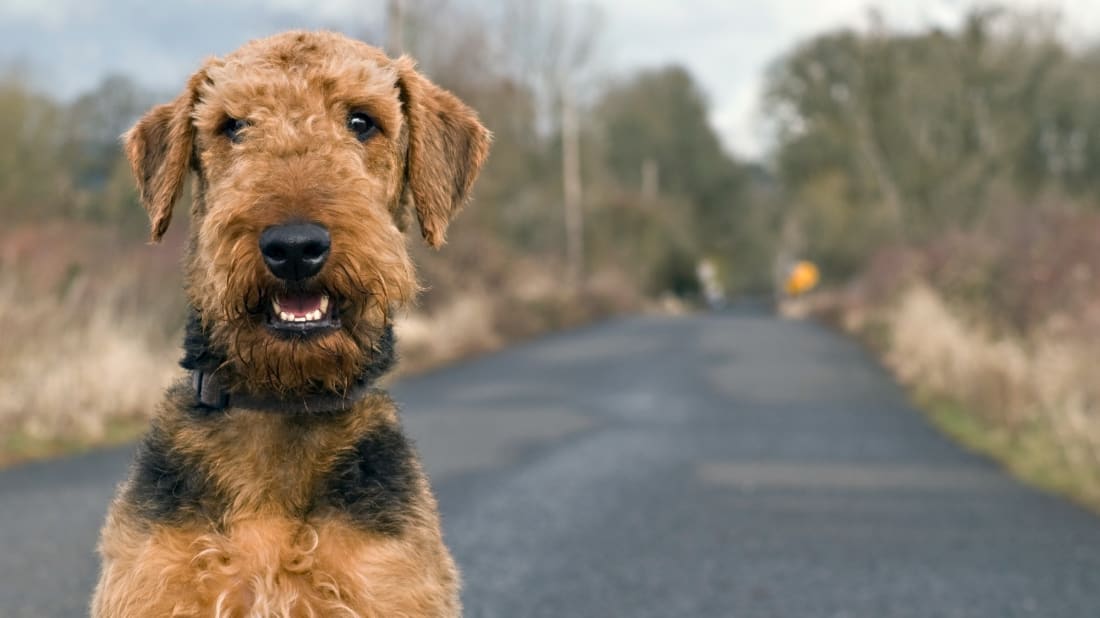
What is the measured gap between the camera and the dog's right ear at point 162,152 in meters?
3.35

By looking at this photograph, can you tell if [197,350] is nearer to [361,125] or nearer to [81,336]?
[361,125]

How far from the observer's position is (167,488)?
2936mm

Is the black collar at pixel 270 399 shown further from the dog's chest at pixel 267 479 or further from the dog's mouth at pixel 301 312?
the dog's mouth at pixel 301 312

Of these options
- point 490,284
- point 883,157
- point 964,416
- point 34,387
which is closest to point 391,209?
point 34,387

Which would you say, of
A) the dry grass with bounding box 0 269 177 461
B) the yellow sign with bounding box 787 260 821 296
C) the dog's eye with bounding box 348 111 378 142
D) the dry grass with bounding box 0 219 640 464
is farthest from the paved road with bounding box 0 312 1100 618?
the yellow sign with bounding box 787 260 821 296

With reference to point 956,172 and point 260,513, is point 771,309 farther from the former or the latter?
point 260,513

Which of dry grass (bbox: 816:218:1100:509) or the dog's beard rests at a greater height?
the dog's beard

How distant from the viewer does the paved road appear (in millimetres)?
5957

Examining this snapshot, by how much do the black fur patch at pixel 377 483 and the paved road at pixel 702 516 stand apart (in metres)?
2.56

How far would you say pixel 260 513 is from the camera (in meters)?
2.86

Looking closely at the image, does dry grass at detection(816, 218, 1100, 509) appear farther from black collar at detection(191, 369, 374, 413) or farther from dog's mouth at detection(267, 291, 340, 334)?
dog's mouth at detection(267, 291, 340, 334)

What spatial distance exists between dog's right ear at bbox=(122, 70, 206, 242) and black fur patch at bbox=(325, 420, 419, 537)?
0.91 metres

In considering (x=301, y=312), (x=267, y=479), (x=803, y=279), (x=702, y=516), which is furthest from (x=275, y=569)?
(x=803, y=279)

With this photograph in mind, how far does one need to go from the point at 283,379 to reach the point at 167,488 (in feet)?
1.32
